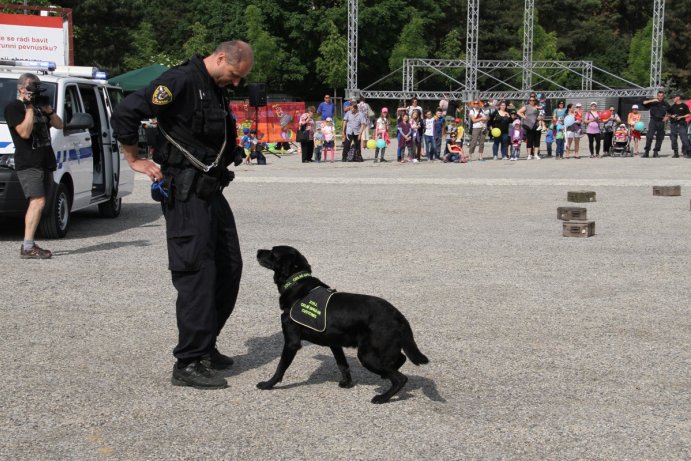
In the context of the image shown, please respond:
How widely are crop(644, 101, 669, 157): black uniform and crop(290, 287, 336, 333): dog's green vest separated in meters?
22.1

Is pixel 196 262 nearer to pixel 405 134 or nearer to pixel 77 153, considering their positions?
pixel 77 153

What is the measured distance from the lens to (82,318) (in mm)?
6660

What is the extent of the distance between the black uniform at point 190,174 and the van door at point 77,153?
6075mm

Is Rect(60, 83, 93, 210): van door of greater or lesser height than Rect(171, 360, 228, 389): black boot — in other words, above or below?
above

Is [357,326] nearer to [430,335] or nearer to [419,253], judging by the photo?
[430,335]

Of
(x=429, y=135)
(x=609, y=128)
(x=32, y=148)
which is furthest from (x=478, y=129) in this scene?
(x=32, y=148)

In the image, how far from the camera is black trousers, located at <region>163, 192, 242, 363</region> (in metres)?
4.87

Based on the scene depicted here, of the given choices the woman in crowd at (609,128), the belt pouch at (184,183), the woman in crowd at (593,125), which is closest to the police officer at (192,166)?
the belt pouch at (184,183)

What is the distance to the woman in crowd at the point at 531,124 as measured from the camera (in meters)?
24.8

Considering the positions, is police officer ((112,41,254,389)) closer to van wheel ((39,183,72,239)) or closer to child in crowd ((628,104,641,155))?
van wheel ((39,183,72,239))

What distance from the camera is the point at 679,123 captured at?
2522 centimetres

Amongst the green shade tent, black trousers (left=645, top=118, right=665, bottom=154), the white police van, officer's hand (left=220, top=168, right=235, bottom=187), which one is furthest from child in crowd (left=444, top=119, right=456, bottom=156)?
officer's hand (left=220, top=168, right=235, bottom=187)

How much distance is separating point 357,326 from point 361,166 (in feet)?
62.1

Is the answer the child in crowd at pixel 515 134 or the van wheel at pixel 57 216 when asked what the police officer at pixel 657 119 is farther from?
the van wheel at pixel 57 216
